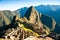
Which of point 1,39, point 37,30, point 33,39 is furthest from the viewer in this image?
point 37,30

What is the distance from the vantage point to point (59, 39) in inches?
2997

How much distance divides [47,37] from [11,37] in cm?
1469

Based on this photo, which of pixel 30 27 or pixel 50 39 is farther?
pixel 30 27

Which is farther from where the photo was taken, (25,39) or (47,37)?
(47,37)

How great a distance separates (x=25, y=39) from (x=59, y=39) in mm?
13876

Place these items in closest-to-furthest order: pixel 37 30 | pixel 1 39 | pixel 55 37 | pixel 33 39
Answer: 1. pixel 1 39
2. pixel 33 39
3. pixel 55 37
4. pixel 37 30

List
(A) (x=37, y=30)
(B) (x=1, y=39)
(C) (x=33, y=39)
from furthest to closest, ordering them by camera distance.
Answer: (A) (x=37, y=30) < (C) (x=33, y=39) < (B) (x=1, y=39)

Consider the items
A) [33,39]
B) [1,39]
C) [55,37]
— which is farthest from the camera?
[55,37]

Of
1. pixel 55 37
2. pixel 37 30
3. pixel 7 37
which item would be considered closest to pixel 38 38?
pixel 55 37

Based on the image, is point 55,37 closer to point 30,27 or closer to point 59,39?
point 59,39

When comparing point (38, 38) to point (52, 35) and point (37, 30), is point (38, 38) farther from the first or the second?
point (37, 30)

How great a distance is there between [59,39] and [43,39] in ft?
20.1

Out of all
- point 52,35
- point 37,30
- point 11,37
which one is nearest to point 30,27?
point 37,30

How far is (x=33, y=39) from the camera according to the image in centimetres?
7388
